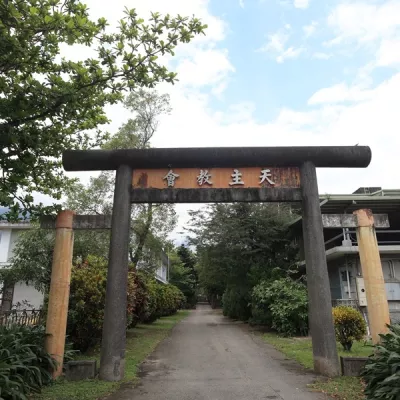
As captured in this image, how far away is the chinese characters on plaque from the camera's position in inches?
323

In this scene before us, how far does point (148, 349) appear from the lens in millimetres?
11938

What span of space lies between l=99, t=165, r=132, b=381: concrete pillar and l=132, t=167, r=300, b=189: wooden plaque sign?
38cm

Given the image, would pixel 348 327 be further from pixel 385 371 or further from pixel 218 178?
pixel 218 178

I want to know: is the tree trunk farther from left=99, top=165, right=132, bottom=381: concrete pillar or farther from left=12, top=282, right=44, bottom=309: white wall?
left=99, top=165, right=132, bottom=381: concrete pillar

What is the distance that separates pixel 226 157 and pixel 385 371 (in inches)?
196

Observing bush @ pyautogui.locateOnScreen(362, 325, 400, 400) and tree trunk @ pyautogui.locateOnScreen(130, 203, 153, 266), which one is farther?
tree trunk @ pyautogui.locateOnScreen(130, 203, 153, 266)

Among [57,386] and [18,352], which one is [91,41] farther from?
[57,386]

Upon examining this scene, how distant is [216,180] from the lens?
8.23m

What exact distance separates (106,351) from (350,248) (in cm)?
1148

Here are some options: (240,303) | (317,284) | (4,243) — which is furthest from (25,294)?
(317,284)

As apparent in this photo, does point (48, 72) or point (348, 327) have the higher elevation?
point (48, 72)

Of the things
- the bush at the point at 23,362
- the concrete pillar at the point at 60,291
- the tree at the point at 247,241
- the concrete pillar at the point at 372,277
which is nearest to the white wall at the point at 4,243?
the tree at the point at 247,241

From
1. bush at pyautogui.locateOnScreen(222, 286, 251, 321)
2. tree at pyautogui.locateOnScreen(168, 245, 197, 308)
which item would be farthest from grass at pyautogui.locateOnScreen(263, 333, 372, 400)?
tree at pyautogui.locateOnScreen(168, 245, 197, 308)

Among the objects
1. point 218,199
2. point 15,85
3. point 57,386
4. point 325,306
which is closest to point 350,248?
point 325,306
